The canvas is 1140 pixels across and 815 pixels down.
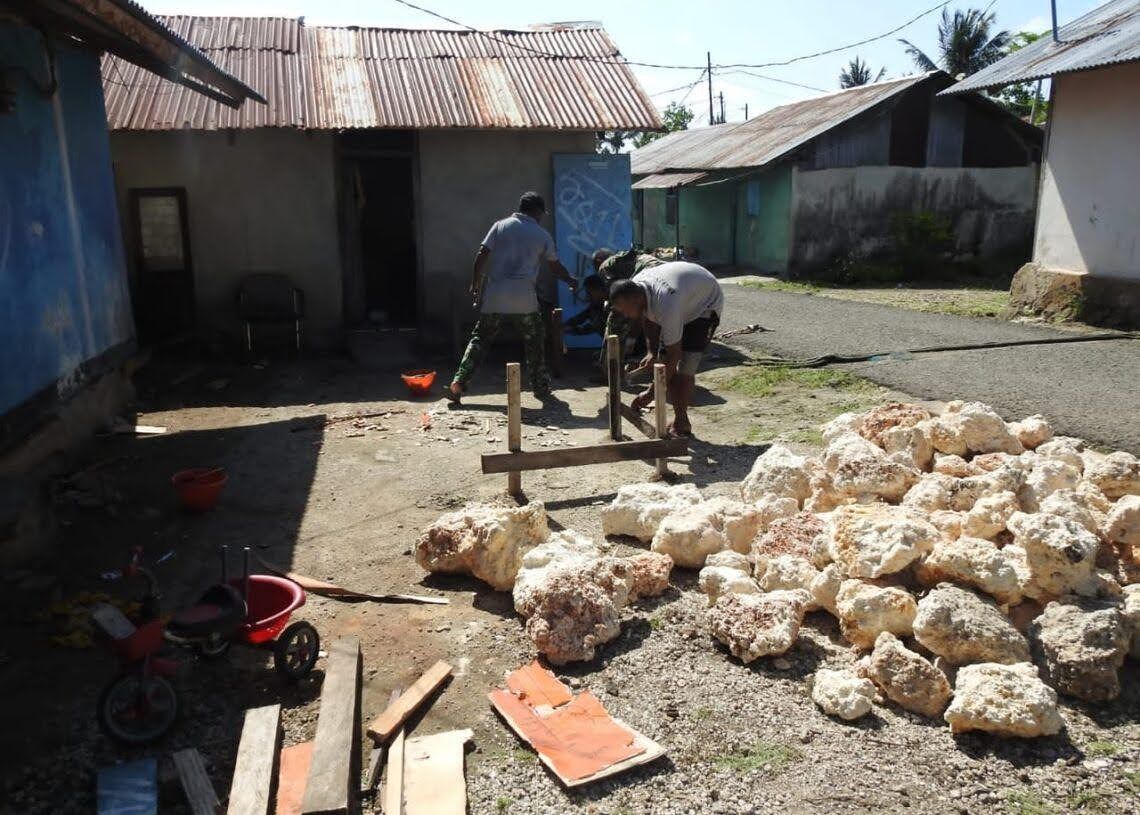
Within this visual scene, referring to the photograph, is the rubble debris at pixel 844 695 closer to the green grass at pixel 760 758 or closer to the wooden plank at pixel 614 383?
the green grass at pixel 760 758

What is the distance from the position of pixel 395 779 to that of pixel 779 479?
287cm

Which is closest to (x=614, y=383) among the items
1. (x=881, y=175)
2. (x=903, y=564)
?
(x=903, y=564)

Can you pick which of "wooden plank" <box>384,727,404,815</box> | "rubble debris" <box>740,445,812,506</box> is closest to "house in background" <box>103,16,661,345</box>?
"rubble debris" <box>740,445,812,506</box>

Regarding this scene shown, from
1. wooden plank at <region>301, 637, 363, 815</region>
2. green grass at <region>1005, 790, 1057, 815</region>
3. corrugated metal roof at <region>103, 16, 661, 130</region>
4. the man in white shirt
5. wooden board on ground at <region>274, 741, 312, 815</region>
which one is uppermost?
corrugated metal roof at <region>103, 16, 661, 130</region>

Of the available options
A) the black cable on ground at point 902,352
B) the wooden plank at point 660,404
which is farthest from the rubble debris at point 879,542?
the black cable on ground at point 902,352

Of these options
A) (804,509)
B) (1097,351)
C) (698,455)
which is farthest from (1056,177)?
(804,509)

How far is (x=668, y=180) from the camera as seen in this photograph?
83.2ft

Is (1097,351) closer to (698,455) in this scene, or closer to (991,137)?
(698,455)

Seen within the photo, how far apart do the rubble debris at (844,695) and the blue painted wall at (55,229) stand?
16.6ft

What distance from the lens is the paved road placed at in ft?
23.8

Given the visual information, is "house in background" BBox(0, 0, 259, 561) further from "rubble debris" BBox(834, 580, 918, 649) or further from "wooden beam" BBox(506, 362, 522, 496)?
"rubble debris" BBox(834, 580, 918, 649)

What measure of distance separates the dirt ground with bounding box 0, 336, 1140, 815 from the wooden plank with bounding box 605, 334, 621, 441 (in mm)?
349

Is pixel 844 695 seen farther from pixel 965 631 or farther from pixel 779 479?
pixel 779 479

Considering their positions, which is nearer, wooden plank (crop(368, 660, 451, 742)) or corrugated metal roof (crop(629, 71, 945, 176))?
wooden plank (crop(368, 660, 451, 742))
